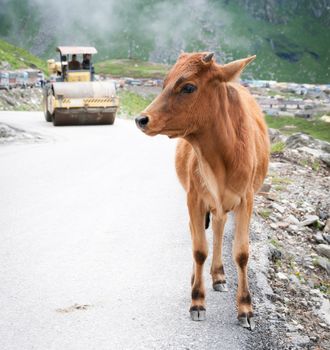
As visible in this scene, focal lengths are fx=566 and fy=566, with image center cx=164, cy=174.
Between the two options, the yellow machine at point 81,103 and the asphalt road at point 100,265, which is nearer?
the asphalt road at point 100,265

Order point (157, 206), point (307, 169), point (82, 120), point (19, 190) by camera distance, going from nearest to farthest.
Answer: point (157, 206) → point (19, 190) → point (307, 169) → point (82, 120)

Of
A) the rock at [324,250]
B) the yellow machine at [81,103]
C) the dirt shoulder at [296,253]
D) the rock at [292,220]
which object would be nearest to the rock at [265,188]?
the dirt shoulder at [296,253]

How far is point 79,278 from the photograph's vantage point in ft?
21.6

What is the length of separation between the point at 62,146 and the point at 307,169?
7.61 metres

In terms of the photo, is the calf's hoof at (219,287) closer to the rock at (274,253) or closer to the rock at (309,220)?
the rock at (274,253)

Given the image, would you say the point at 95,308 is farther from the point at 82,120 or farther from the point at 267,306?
the point at 82,120

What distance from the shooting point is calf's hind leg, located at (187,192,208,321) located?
553 centimetres

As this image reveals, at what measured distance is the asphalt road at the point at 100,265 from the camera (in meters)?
5.22

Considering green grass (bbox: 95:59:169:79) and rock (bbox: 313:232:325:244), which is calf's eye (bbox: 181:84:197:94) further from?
green grass (bbox: 95:59:169:79)

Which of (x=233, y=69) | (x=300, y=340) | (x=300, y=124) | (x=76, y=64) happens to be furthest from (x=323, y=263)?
(x=300, y=124)

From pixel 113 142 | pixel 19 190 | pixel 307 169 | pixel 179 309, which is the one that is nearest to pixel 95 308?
pixel 179 309

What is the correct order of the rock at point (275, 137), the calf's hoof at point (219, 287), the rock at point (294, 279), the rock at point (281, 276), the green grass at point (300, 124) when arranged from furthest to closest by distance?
the green grass at point (300, 124) < the rock at point (275, 137) < the rock at point (294, 279) < the rock at point (281, 276) < the calf's hoof at point (219, 287)

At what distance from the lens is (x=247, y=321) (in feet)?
17.7

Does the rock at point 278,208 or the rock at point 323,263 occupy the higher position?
the rock at point 278,208
